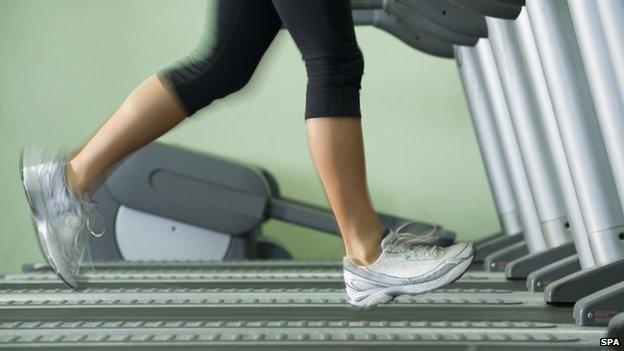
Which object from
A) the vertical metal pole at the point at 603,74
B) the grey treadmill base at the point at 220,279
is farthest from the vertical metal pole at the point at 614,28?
the grey treadmill base at the point at 220,279

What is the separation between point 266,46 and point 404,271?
48cm

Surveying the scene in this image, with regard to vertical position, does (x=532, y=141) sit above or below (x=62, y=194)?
below

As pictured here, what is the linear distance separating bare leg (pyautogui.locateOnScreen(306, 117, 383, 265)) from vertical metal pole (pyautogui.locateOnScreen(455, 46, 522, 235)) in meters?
1.81

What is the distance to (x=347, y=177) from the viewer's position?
6.19 ft

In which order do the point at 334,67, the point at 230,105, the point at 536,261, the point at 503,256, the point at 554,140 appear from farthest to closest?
the point at 230,105 → the point at 503,256 → the point at 536,261 → the point at 554,140 → the point at 334,67

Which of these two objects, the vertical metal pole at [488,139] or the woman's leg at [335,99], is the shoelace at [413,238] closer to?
the woman's leg at [335,99]

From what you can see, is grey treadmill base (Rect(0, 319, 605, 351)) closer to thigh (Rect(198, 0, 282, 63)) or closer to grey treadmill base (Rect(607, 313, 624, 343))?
grey treadmill base (Rect(607, 313, 624, 343))

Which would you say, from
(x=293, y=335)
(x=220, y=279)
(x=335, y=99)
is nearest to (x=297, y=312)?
(x=293, y=335)

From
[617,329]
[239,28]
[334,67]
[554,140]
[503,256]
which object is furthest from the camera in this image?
[503,256]

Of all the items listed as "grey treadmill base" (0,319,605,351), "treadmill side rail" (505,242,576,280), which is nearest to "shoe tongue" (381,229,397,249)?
"grey treadmill base" (0,319,605,351)

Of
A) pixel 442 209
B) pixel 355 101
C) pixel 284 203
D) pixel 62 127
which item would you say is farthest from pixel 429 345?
pixel 62 127

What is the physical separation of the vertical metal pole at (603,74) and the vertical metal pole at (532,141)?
84 centimetres

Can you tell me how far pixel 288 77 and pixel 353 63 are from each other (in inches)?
102

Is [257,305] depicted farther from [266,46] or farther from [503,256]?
[503,256]
